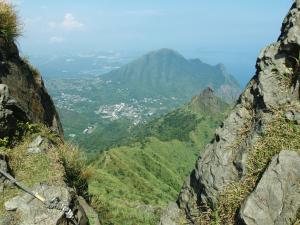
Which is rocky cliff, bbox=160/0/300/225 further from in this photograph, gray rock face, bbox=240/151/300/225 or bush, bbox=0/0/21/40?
bush, bbox=0/0/21/40

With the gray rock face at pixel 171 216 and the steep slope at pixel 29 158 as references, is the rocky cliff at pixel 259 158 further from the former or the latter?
the steep slope at pixel 29 158

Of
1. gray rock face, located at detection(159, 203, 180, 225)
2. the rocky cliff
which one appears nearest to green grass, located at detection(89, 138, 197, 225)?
gray rock face, located at detection(159, 203, 180, 225)

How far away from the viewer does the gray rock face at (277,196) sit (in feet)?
26.7

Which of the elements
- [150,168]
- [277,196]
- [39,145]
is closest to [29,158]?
[39,145]

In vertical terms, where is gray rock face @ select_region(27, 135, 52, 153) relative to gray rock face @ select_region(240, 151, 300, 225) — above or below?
below

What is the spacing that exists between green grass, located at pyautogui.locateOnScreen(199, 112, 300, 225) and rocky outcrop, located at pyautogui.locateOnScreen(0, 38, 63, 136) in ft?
27.0

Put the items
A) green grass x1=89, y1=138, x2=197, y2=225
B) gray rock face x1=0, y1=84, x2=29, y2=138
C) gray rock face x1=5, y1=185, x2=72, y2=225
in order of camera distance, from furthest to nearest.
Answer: green grass x1=89, y1=138, x2=197, y2=225, gray rock face x1=0, y1=84, x2=29, y2=138, gray rock face x1=5, y1=185, x2=72, y2=225

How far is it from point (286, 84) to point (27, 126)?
31.6ft

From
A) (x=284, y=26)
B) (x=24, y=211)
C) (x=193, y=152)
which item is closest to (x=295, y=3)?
(x=284, y=26)

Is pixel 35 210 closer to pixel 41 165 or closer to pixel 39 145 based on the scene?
pixel 41 165

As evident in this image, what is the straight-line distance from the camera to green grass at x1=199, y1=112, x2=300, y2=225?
31.5 feet

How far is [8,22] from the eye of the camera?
1623 centimetres

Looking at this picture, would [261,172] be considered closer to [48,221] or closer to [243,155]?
[243,155]

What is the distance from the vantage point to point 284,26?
1302 cm
